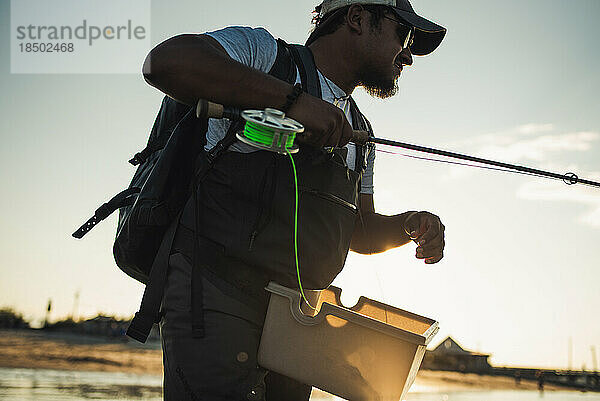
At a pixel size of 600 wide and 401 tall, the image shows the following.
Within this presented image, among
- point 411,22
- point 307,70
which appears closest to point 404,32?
point 411,22

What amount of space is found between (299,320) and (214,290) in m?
0.31

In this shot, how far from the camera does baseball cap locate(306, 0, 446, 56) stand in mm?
2727

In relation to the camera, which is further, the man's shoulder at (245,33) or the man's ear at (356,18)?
the man's ear at (356,18)

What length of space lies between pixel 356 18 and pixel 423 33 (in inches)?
15.6

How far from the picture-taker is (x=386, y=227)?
293 centimetres

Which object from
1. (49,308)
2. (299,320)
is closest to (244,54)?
(299,320)

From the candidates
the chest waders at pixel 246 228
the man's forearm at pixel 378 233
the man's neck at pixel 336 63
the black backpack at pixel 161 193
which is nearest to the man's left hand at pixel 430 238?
the man's forearm at pixel 378 233

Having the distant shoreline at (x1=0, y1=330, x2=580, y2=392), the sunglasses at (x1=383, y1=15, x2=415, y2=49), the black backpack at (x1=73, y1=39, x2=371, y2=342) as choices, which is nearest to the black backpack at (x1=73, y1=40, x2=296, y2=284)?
the black backpack at (x1=73, y1=39, x2=371, y2=342)

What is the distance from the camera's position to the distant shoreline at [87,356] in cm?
2638

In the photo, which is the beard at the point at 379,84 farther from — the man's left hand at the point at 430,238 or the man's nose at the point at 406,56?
the man's left hand at the point at 430,238

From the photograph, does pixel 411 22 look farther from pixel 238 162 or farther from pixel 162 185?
pixel 162 185

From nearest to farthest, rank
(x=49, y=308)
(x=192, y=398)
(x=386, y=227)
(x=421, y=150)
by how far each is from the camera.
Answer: (x=192, y=398), (x=421, y=150), (x=386, y=227), (x=49, y=308)

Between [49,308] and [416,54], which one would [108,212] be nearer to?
[416,54]

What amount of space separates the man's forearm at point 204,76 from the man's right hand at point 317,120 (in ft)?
0.20
